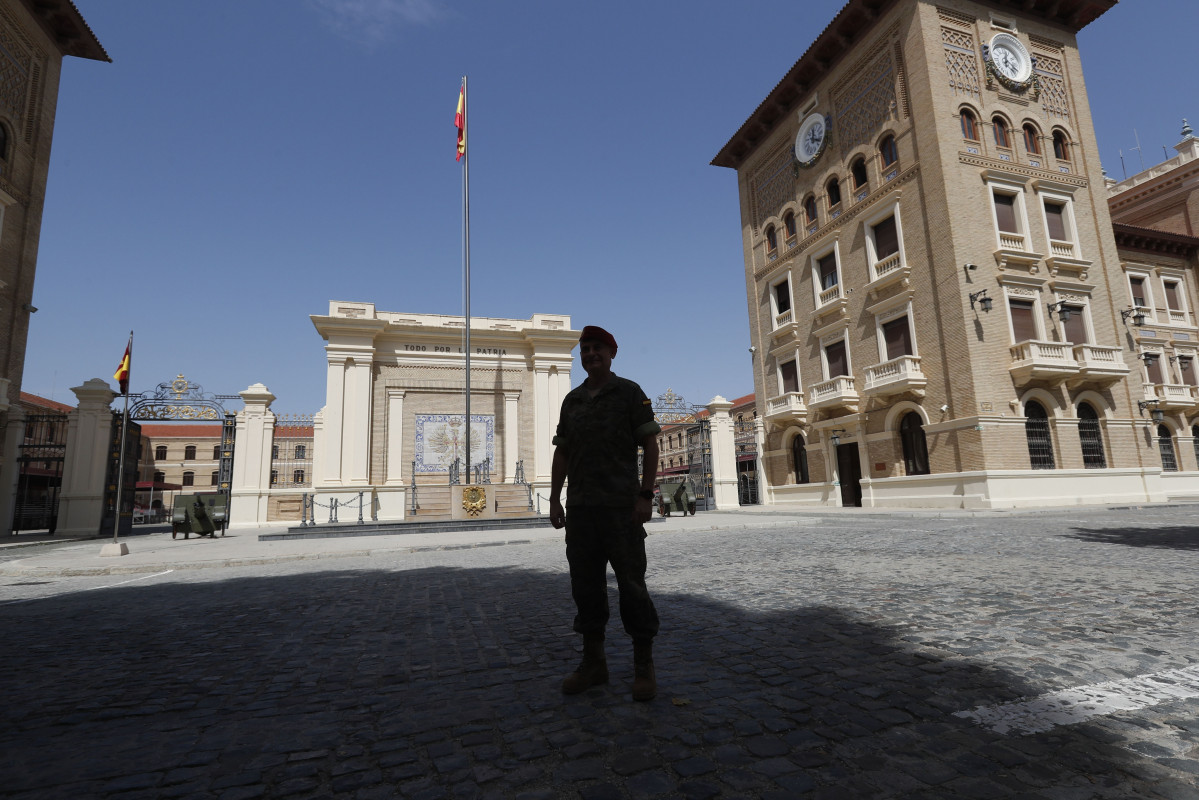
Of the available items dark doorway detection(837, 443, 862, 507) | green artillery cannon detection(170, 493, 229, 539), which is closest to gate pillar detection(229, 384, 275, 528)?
green artillery cannon detection(170, 493, 229, 539)

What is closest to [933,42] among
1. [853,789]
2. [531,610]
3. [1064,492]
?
[1064,492]

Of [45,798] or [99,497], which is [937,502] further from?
[99,497]

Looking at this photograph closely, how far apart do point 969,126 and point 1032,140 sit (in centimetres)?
293

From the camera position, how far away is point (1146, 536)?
27.7ft

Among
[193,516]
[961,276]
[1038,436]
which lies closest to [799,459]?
[1038,436]

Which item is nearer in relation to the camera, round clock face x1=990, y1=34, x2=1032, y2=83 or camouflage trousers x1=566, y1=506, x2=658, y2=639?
camouflage trousers x1=566, y1=506, x2=658, y2=639

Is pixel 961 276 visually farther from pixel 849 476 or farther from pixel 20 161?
pixel 20 161

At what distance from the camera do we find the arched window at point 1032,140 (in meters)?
20.3

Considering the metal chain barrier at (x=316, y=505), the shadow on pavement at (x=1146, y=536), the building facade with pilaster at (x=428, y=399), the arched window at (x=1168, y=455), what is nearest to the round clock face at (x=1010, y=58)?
the arched window at (x=1168, y=455)

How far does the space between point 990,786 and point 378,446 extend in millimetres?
25597

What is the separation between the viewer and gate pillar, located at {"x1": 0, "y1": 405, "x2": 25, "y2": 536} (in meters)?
18.1

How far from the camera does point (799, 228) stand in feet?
82.5

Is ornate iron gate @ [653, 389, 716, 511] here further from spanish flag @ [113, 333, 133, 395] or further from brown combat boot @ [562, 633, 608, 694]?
brown combat boot @ [562, 633, 608, 694]

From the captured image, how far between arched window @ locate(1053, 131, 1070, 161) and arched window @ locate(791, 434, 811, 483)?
1308cm
